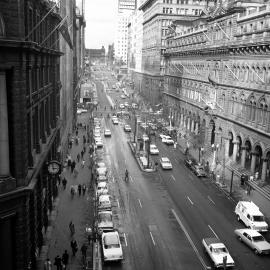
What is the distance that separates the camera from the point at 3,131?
70.5 feet

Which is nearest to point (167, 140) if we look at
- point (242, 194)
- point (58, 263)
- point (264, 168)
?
point (264, 168)

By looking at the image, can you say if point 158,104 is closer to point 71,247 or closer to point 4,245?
point 71,247

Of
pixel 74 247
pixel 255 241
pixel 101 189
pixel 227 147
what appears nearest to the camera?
pixel 74 247

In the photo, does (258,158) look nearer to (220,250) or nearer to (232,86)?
(232,86)

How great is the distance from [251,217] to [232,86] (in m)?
29.3

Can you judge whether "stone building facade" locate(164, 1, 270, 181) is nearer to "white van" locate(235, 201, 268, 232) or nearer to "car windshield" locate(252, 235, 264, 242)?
"white van" locate(235, 201, 268, 232)

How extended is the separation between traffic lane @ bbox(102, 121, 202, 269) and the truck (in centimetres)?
121

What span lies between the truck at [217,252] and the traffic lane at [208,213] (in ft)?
3.92

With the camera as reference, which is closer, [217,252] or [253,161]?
[217,252]

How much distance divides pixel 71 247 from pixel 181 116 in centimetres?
6679

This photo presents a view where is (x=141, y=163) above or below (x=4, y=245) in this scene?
below

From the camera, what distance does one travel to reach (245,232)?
3341 centimetres

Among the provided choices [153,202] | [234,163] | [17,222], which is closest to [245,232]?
[153,202]

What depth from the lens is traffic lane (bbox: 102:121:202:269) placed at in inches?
1200
